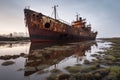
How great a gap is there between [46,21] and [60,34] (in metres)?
6.00

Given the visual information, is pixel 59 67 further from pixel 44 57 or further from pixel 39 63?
pixel 44 57

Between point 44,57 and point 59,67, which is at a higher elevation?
point 44,57

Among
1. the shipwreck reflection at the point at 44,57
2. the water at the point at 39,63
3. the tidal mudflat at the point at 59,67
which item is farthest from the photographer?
the shipwreck reflection at the point at 44,57

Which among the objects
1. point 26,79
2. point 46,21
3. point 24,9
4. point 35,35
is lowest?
point 26,79

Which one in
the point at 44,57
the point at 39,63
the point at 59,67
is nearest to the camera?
the point at 59,67

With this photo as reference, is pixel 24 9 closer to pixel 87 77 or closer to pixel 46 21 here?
pixel 46 21

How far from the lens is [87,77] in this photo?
7.62 metres

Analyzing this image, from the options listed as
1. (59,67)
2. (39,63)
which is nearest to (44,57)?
(39,63)

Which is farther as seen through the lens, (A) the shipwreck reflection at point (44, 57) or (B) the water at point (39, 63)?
(A) the shipwreck reflection at point (44, 57)

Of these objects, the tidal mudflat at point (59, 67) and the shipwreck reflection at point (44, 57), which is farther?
the shipwreck reflection at point (44, 57)

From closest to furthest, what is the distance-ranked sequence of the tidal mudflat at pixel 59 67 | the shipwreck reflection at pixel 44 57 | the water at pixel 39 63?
the tidal mudflat at pixel 59 67
the water at pixel 39 63
the shipwreck reflection at pixel 44 57

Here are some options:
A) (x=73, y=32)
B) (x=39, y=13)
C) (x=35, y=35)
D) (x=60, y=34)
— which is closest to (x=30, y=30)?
(x=35, y=35)

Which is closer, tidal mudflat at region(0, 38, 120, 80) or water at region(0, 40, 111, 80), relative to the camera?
tidal mudflat at region(0, 38, 120, 80)

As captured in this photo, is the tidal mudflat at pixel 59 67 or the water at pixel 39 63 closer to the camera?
the tidal mudflat at pixel 59 67
